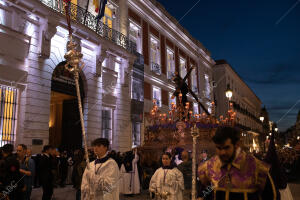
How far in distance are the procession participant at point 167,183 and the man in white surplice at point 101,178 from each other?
114cm

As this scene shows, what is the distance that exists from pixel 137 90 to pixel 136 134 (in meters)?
3.07

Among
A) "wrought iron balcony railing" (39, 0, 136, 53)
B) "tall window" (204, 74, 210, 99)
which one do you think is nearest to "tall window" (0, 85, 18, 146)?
"wrought iron balcony railing" (39, 0, 136, 53)

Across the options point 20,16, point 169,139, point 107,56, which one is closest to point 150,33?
point 107,56

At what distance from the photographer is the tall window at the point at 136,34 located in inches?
808

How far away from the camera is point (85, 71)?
14969mm

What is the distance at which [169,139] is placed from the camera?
14234mm

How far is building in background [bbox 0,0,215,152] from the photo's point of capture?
1110cm

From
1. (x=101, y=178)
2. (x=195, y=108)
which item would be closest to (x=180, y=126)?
(x=101, y=178)

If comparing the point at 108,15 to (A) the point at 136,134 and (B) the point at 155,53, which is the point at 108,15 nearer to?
(B) the point at 155,53

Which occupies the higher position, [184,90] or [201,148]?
[184,90]

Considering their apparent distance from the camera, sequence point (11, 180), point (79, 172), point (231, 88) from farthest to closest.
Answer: point (231, 88) → point (79, 172) → point (11, 180)

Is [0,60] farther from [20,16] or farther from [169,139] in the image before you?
[169,139]

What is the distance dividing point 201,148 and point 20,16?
31.7 ft

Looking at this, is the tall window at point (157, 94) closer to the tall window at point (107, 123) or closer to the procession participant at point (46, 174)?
the tall window at point (107, 123)
